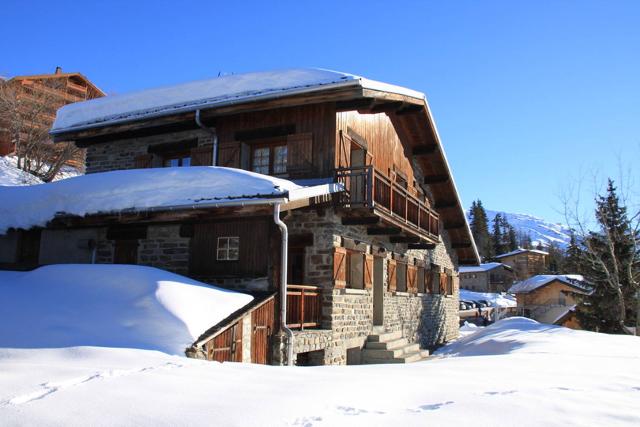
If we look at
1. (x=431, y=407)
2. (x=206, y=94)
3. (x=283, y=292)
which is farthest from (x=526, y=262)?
(x=431, y=407)

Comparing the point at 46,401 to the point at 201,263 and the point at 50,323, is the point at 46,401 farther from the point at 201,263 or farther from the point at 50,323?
the point at 201,263

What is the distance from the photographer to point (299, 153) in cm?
1167

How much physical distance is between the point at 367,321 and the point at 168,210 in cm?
585

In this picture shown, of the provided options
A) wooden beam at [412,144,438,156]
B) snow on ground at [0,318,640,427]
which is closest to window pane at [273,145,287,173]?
snow on ground at [0,318,640,427]

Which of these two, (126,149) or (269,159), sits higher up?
(126,149)

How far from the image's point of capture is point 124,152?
1436 cm

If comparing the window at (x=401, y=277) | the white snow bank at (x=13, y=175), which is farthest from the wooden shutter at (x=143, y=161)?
the white snow bank at (x=13, y=175)

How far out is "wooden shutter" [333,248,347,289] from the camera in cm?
1088

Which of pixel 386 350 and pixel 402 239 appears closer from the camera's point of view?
pixel 386 350

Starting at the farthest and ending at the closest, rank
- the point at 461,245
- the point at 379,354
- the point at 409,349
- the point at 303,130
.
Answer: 1. the point at 461,245
2. the point at 409,349
3. the point at 379,354
4. the point at 303,130

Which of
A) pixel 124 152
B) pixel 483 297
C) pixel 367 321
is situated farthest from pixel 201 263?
pixel 483 297

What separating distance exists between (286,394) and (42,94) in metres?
30.4

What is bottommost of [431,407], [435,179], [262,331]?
[431,407]

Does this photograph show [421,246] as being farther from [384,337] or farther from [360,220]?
[360,220]
